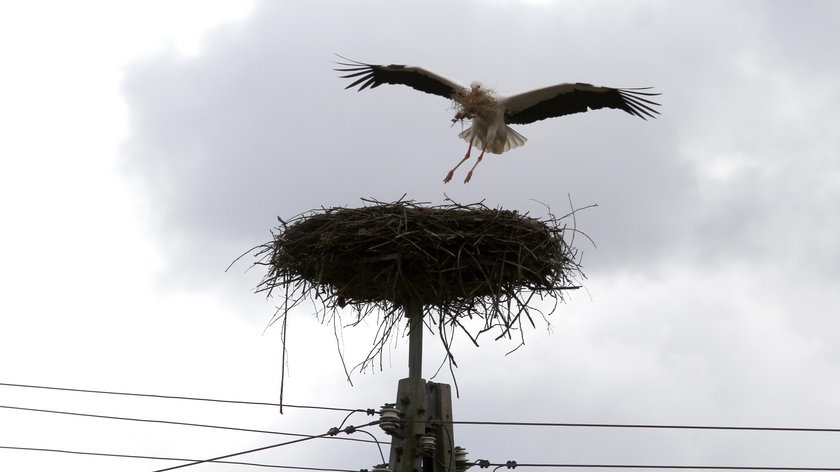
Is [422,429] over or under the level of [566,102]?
under

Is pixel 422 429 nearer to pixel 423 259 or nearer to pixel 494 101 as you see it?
pixel 423 259

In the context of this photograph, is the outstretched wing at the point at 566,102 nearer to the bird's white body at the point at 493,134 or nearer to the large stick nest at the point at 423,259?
the bird's white body at the point at 493,134

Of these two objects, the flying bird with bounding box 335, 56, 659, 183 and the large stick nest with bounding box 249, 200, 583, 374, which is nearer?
the large stick nest with bounding box 249, 200, 583, 374

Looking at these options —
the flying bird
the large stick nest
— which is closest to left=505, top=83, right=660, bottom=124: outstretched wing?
the flying bird

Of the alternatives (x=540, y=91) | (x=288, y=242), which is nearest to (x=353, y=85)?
(x=540, y=91)

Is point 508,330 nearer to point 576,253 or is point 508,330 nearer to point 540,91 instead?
point 576,253

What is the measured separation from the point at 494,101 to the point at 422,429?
459cm

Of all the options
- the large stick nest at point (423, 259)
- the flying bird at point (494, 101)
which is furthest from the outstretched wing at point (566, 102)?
the large stick nest at point (423, 259)

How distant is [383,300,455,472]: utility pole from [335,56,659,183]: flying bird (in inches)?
147

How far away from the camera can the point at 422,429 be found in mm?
6484

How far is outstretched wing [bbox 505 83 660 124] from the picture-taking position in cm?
1031

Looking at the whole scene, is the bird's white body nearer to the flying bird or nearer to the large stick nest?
the flying bird

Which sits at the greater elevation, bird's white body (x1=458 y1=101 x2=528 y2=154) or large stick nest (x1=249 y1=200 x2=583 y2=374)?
bird's white body (x1=458 y1=101 x2=528 y2=154)

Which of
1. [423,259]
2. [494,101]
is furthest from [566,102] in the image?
[423,259]
